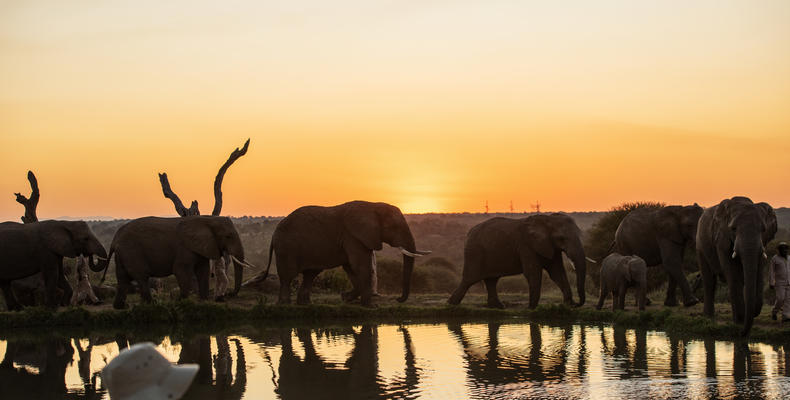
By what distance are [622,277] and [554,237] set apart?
1955 millimetres

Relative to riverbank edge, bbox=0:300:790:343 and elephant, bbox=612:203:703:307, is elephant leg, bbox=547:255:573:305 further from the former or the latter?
elephant, bbox=612:203:703:307

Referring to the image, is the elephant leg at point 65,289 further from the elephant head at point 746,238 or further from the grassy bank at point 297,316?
the elephant head at point 746,238

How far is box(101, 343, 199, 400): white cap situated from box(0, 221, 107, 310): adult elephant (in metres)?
18.3

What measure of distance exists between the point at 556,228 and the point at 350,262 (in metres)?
5.04

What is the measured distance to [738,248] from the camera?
16453 millimetres

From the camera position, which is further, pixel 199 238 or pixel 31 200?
pixel 31 200

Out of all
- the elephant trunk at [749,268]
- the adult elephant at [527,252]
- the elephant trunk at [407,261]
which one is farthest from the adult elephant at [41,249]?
the elephant trunk at [749,268]

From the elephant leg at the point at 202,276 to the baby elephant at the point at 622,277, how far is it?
9441 mm

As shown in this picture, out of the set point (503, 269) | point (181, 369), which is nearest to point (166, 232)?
point (503, 269)

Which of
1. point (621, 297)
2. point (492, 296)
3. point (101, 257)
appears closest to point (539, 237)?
point (492, 296)

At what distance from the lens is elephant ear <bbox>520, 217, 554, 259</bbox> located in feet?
73.9

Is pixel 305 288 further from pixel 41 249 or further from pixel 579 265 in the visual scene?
pixel 579 265

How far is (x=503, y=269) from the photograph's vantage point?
930 inches

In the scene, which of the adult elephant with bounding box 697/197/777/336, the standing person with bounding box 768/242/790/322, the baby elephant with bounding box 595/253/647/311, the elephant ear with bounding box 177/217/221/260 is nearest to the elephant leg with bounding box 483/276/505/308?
the baby elephant with bounding box 595/253/647/311
